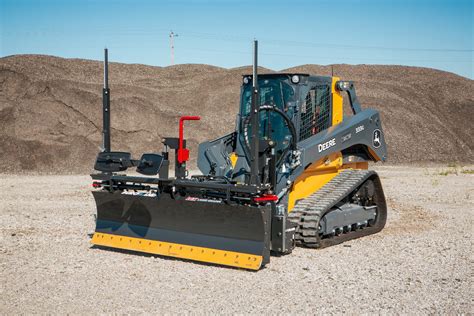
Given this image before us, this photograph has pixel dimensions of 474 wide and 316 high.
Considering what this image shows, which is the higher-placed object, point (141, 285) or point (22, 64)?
point (22, 64)

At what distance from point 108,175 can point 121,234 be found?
2.92 feet

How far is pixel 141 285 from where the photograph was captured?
7273mm

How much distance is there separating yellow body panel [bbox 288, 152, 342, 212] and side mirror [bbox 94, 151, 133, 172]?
249 centimetres

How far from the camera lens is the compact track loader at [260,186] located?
816cm

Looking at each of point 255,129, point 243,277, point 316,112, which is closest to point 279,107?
point 316,112

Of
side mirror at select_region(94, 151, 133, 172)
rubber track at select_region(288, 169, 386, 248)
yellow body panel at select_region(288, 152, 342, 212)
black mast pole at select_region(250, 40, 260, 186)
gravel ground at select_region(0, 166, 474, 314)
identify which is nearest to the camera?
gravel ground at select_region(0, 166, 474, 314)

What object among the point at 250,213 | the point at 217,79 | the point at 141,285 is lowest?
the point at 141,285

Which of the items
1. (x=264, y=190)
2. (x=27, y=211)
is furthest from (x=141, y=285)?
(x=27, y=211)

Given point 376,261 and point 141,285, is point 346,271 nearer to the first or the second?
point 376,261

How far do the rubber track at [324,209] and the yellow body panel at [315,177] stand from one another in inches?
4.0

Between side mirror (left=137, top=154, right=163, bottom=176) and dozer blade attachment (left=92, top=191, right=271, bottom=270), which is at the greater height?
side mirror (left=137, top=154, right=163, bottom=176)

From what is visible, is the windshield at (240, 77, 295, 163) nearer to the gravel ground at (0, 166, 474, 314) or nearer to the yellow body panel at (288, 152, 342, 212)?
the yellow body panel at (288, 152, 342, 212)

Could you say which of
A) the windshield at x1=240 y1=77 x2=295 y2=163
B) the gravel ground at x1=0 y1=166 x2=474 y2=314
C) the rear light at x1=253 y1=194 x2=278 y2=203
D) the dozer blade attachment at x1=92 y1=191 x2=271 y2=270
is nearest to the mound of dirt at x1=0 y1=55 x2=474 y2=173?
the gravel ground at x1=0 y1=166 x2=474 y2=314

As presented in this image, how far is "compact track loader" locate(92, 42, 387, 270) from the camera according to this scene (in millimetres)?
8156
